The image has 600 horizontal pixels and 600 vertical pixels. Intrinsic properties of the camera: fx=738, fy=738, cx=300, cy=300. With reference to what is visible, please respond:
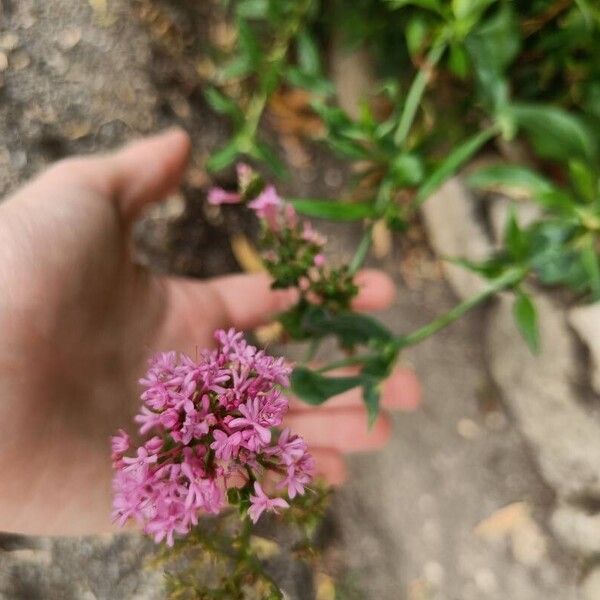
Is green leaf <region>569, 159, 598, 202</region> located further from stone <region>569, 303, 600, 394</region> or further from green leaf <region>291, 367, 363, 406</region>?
green leaf <region>291, 367, 363, 406</region>

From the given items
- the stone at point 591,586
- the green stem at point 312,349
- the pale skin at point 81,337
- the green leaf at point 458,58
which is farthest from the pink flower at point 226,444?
the stone at point 591,586

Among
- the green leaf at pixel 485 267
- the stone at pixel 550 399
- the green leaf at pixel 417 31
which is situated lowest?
the stone at pixel 550 399

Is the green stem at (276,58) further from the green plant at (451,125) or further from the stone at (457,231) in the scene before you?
the stone at (457,231)

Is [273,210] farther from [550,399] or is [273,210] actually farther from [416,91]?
[550,399]

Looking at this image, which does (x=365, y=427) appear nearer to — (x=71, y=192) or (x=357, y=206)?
(x=357, y=206)

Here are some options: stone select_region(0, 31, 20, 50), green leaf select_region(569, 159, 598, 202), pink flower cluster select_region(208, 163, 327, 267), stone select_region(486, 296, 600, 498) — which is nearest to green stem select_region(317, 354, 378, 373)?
pink flower cluster select_region(208, 163, 327, 267)

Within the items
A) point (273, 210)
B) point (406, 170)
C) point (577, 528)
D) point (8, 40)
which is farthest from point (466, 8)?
point (577, 528)
